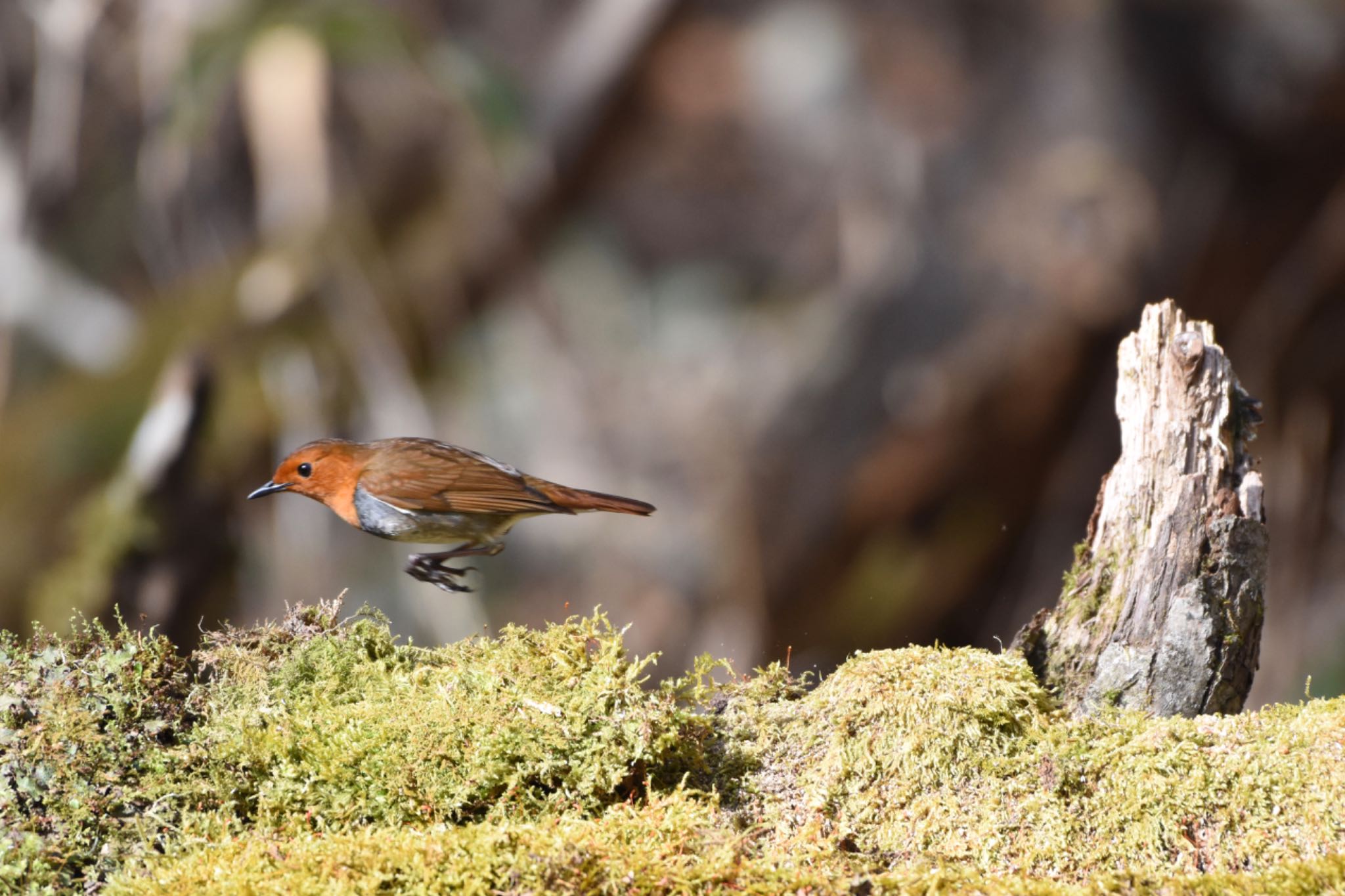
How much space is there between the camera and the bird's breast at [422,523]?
2.30 meters

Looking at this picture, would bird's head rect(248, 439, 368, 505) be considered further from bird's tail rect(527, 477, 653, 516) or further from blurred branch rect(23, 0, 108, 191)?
blurred branch rect(23, 0, 108, 191)

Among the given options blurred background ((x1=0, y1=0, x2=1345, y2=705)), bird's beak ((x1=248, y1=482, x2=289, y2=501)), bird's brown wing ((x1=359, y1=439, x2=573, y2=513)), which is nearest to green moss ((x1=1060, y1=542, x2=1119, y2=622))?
bird's brown wing ((x1=359, y1=439, x2=573, y2=513))

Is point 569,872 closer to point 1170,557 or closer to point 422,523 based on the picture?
point 422,523

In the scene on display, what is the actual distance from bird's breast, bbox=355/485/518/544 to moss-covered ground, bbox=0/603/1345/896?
245 millimetres

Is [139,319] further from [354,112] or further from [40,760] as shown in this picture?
[40,760]

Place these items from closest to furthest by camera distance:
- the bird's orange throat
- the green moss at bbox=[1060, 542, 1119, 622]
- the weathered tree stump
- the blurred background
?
the bird's orange throat → the weathered tree stump → the green moss at bbox=[1060, 542, 1119, 622] → the blurred background

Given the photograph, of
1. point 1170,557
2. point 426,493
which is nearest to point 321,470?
point 426,493

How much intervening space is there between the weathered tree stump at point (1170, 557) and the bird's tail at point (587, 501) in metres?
1.07

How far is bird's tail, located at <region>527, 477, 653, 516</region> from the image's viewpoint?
2221 millimetres

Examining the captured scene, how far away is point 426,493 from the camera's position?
2.31m

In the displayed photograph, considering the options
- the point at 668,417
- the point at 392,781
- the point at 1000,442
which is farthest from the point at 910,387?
the point at 392,781

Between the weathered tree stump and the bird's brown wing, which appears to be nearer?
the bird's brown wing

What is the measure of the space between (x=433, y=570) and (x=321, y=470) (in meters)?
0.32

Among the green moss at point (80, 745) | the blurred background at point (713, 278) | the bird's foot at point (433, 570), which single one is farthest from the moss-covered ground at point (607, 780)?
the blurred background at point (713, 278)
